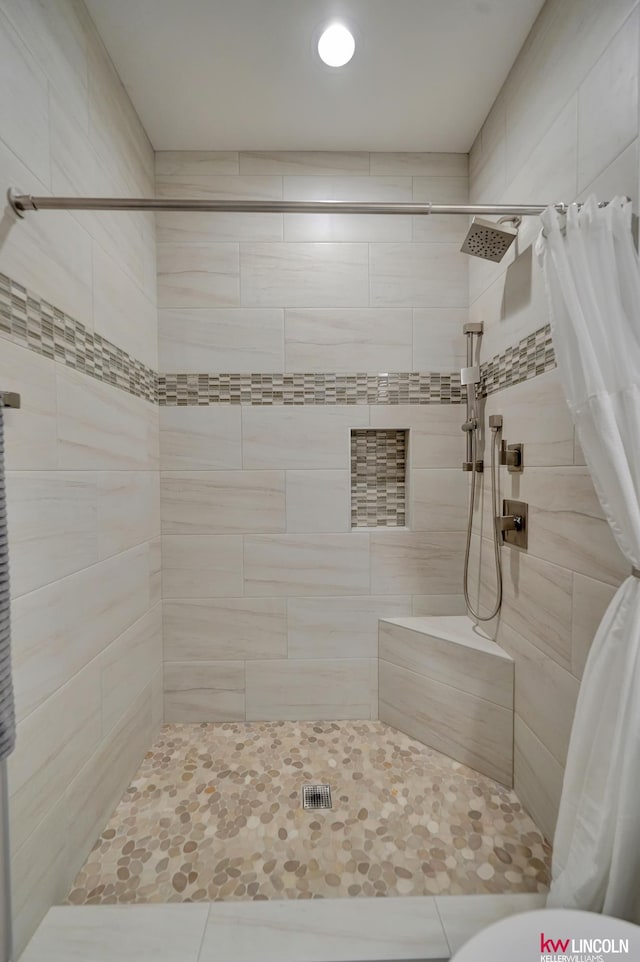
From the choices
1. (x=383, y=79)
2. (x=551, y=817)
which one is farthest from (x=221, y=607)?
(x=383, y=79)

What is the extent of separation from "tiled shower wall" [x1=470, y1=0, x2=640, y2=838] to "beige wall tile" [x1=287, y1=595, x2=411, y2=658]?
1.77 ft

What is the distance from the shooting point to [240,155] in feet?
6.26

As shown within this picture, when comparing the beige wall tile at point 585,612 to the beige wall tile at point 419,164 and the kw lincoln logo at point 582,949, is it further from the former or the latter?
the beige wall tile at point 419,164

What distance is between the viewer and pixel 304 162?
1.91 meters

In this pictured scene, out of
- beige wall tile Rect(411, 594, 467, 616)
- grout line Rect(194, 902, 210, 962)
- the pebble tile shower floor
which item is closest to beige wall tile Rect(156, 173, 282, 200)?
beige wall tile Rect(411, 594, 467, 616)

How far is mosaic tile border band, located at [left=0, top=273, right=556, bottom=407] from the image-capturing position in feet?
4.43

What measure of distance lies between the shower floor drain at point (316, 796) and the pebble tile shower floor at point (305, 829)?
26 mm

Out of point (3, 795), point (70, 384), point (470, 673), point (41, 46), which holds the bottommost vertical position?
point (470, 673)

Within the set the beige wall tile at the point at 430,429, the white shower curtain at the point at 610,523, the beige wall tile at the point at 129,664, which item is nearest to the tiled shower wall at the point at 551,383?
the white shower curtain at the point at 610,523

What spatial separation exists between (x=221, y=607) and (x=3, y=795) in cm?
106

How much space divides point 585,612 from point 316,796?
3.70 ft

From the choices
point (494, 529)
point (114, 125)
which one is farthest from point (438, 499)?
point (114, 125)

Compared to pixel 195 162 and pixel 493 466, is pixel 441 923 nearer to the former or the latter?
pixel 493 466

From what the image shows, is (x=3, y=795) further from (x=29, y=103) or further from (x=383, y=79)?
(x=383, y=79)
